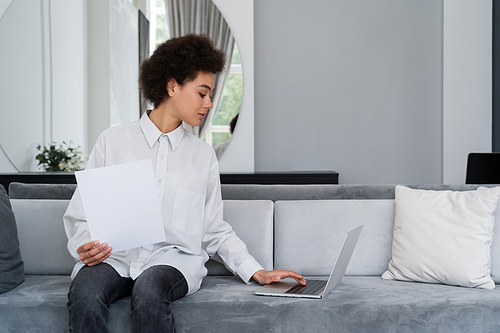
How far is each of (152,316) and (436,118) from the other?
282 centimetres

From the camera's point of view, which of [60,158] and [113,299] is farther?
[60,158]

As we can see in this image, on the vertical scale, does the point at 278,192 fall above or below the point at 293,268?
above

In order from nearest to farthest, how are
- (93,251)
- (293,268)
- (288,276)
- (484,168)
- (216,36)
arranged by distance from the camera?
(93,251) < (288,276) < (293,268) < (484,168) < (216,36)

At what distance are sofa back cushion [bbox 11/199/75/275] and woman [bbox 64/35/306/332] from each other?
39 cm

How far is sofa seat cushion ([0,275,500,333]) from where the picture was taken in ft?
4.79

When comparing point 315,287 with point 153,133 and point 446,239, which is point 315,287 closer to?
point 446,239

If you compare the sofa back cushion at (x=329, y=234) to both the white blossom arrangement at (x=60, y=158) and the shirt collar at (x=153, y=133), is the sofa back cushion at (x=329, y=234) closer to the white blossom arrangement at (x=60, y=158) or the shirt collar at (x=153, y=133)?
the shirt collar at (x=153, y=133)

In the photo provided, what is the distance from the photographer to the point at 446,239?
174cm

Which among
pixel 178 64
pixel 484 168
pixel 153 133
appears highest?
pixel 178 64

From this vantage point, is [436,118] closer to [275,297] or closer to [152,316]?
[275,297]

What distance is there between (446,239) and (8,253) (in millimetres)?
1611

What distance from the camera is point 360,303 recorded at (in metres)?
1.50

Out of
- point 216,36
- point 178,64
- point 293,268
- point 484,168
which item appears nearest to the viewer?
point 178,64

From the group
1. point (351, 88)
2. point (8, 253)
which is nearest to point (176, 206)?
point (8, 253)
